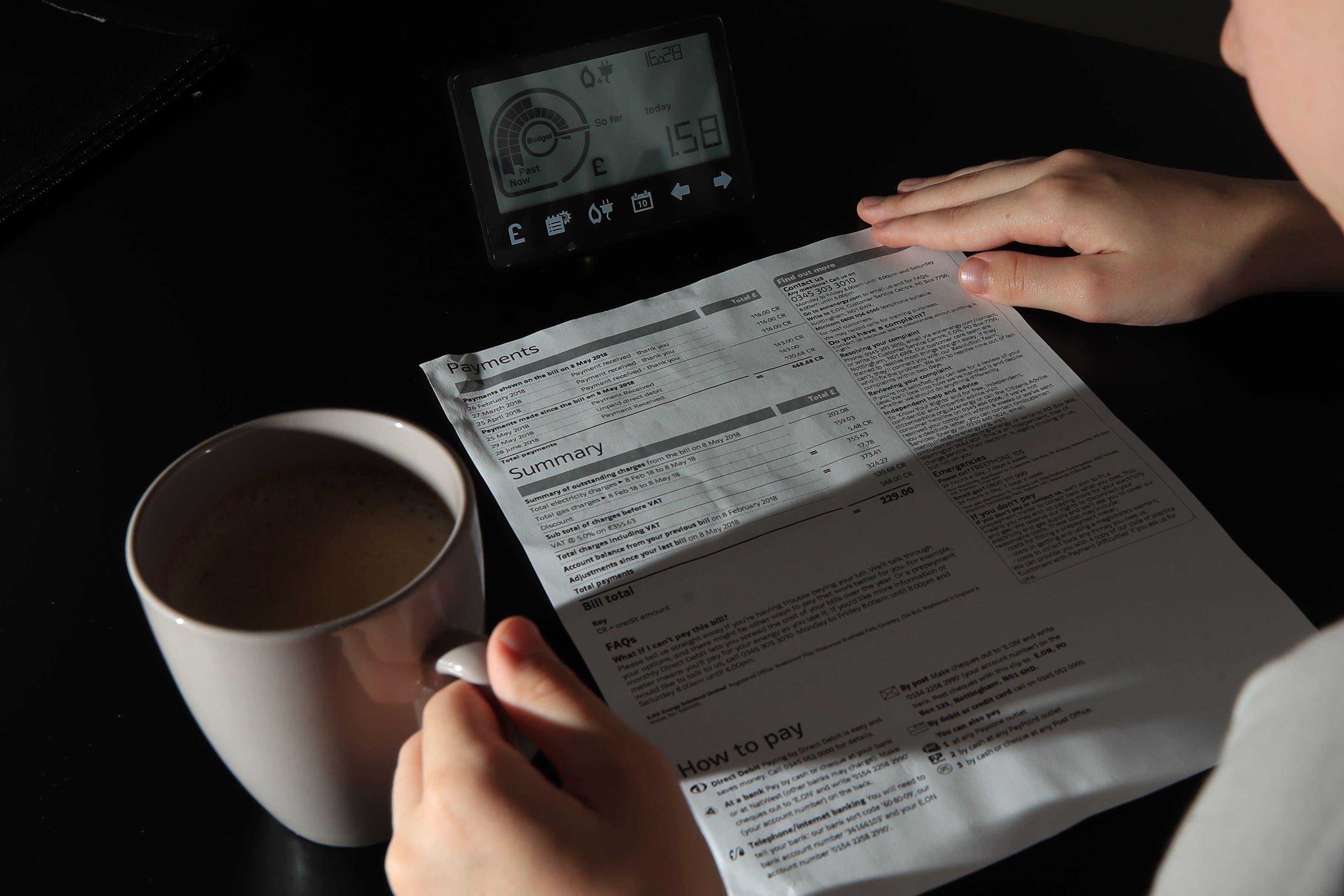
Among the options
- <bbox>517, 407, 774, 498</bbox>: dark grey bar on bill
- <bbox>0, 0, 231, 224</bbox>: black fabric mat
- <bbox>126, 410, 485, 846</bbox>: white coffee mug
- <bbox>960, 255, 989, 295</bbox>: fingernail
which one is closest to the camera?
<bbox>126, 410, 485, 846</bbox>: white coffee mug

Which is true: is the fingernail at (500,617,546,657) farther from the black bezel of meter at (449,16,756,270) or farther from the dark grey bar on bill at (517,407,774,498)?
the black bezel of meter at (449,16,756,270)

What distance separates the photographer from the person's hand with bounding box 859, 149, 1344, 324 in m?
0.64

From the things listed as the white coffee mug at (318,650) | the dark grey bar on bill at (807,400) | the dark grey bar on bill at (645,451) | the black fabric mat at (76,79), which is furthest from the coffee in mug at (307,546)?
the black fabric mat at (76,79)

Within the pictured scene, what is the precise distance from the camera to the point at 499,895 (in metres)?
0.35

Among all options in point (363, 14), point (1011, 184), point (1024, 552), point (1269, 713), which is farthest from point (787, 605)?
point (363, 14)

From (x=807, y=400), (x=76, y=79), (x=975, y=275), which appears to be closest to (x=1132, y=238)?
(x=975, y=275)

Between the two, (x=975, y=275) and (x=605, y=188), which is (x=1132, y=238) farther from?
(x=605, y=188)

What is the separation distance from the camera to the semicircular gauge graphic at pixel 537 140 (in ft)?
2.18

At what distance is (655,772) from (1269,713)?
21 centimetres

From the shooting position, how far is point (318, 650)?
1.10 ft

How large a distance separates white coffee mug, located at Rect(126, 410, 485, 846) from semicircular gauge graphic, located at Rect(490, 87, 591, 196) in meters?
0.31

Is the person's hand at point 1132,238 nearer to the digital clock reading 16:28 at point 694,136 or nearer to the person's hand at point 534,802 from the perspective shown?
the digital clock reading 16:28 at point 694,136

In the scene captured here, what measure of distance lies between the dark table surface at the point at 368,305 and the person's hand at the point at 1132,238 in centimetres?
2

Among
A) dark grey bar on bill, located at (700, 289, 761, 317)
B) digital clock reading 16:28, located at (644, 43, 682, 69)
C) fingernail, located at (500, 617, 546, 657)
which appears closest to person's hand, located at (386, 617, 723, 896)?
fingernail, located at (500, 617, 546, 657)
